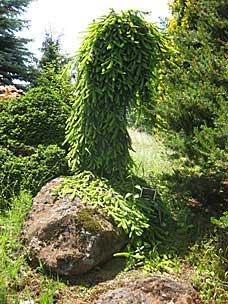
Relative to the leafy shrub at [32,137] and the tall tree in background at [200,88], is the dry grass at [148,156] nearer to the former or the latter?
the tall tree in background at [200,88]

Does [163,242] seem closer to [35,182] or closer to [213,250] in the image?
[213,250]

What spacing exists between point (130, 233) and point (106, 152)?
0.91 metres

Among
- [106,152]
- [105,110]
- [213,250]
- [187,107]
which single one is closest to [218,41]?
[187,107]

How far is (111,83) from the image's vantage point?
3750mm

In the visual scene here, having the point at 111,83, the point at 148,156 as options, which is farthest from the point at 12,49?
the point at 111,83

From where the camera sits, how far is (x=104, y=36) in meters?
3.74

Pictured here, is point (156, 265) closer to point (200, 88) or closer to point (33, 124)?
point (200, 88)

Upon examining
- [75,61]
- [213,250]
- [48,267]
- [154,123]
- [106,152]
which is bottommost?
[48,267]

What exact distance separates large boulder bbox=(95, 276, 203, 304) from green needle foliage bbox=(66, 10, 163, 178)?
1.44 meters

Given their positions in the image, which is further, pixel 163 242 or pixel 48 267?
pixel 163 242

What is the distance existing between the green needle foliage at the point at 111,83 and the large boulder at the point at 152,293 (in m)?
1.44

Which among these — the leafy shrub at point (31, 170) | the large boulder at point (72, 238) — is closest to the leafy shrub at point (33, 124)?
the leafy shrub at point (31, 170)

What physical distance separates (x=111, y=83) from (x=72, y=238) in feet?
4.88

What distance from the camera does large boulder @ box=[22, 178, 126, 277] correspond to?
2.99 metres
